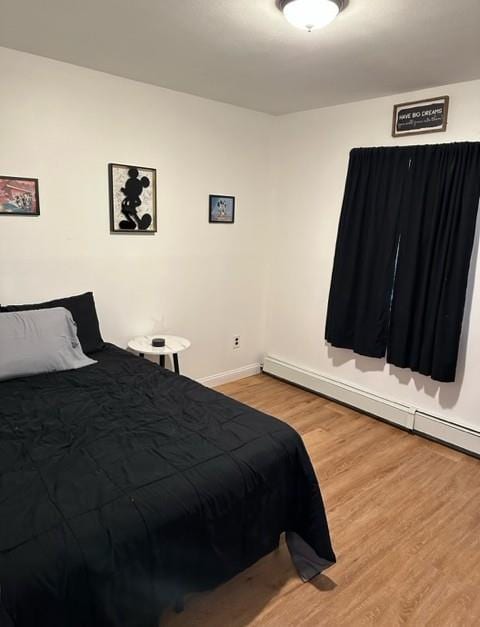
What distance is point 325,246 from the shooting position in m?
3.68

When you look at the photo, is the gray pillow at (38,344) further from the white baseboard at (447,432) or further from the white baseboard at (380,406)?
the white baseboard at (447,432)

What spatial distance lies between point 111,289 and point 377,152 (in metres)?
2.19

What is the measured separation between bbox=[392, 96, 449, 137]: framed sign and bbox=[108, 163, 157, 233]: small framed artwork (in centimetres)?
180

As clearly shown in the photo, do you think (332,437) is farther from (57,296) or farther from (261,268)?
(57,296)

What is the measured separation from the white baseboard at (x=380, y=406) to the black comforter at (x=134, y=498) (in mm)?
1537

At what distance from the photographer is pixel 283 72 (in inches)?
107

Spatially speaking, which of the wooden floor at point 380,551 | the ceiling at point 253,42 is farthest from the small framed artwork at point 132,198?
the wooden floor at point 380,551

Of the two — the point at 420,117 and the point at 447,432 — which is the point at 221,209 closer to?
the point at 420,117

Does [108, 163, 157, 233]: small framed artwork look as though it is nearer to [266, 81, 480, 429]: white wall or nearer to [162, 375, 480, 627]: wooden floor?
[266, 81, 480, 429]: white wall

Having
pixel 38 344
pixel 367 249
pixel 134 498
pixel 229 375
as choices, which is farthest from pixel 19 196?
pixel 367 249

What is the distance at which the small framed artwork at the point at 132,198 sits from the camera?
3.04 meters

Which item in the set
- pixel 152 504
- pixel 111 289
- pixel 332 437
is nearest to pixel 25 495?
pixel 152 504

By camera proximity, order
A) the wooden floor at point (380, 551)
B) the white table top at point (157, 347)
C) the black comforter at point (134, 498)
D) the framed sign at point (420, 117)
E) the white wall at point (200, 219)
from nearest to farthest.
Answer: the black comforter at point (134, 498)
the wooden floor at point (380, 551)
the white wall at point (200, 219)
the framed sign at point (420, 117)
the white table top at point (157, 347)

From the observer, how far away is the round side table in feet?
9.95
